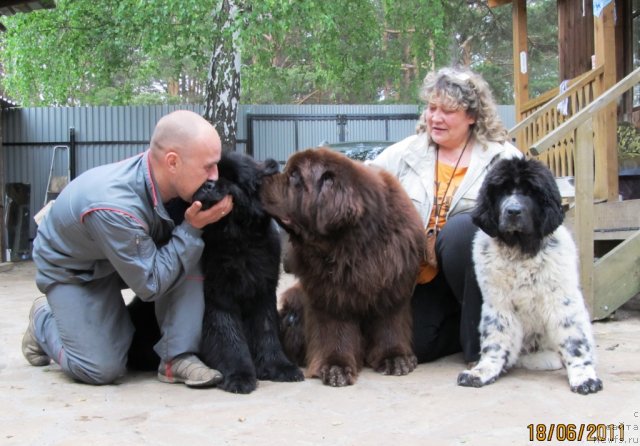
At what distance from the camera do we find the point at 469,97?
3.89 metres

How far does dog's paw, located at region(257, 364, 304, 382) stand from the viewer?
3482 mm

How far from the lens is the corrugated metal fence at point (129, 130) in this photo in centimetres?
1414

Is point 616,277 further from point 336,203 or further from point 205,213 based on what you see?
point 205,213

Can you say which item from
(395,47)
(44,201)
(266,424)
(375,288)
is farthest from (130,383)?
(395,47)

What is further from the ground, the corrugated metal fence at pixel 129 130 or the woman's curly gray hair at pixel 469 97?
the corrugated metal fence at pixel 129 130

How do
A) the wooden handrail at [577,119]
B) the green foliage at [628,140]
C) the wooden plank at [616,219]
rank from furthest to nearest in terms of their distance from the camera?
the green foliage at [628,140] → the wooden plank at [616,219] → the wooden handrail at [577,119]

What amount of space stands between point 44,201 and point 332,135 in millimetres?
6394

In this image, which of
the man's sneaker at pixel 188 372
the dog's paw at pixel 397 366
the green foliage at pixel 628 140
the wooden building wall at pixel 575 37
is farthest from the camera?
the wooden building wall at pixel 575 37

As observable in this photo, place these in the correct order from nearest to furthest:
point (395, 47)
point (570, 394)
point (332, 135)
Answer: point (570, 394), point (332, 135), point (395, 47)

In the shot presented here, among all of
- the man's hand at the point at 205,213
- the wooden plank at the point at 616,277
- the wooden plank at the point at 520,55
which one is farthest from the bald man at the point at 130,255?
the wooden plank at the point at 520,55

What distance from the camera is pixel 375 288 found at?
3504 millimetres

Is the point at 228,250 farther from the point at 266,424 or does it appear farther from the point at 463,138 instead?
the point at 463,138

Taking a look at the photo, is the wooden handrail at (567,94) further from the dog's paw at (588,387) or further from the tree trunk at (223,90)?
the tree trunk at (223,90)
